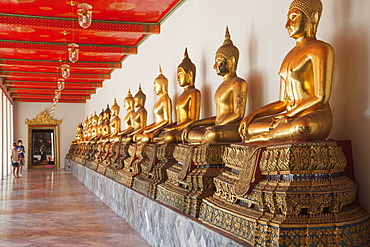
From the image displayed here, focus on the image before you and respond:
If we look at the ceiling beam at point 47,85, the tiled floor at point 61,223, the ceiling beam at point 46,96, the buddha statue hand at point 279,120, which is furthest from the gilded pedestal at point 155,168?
the ceiling beam at point 46,96

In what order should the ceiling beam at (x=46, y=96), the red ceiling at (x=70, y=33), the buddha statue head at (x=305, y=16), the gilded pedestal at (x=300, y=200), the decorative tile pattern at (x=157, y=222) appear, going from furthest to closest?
the ceiling beam at (x=46, y=96) < the red ceiling at (x=70, y=33) < the decorative tile pattern at (x=157, y=222) < the buddha statue head at (x=305, y=16) < the gilded pedestal at (x=300, y=200)

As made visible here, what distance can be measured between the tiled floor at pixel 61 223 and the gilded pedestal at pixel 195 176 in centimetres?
90

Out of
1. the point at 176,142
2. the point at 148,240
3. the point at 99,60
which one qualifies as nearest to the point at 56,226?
the point at 148,240

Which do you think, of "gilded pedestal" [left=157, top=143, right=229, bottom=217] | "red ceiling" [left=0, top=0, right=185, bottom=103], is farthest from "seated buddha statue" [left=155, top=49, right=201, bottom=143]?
"red ceiling" [left=0, top=0, right=185, bottom=103]

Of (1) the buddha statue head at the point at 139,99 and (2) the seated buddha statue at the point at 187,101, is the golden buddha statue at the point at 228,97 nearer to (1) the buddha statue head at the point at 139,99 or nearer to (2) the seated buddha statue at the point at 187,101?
(2) the seated buddha statue at the point at 187,101

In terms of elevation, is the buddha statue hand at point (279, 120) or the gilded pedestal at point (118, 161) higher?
the buddha statue hand at point (279, 120)

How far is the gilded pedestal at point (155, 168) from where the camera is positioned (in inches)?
198

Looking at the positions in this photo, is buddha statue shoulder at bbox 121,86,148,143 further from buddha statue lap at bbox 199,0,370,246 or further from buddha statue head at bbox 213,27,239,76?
buddha statue lap at bbox 199,0,370,246

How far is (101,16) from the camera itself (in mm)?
7828

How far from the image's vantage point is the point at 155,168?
5223mm

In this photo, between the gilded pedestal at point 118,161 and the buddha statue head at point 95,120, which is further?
the buddha statue head at point 95,120

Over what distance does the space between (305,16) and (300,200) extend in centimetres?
132

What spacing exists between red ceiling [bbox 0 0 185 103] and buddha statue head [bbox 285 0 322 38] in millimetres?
4116

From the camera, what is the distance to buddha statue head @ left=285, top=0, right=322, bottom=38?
9.99ft
